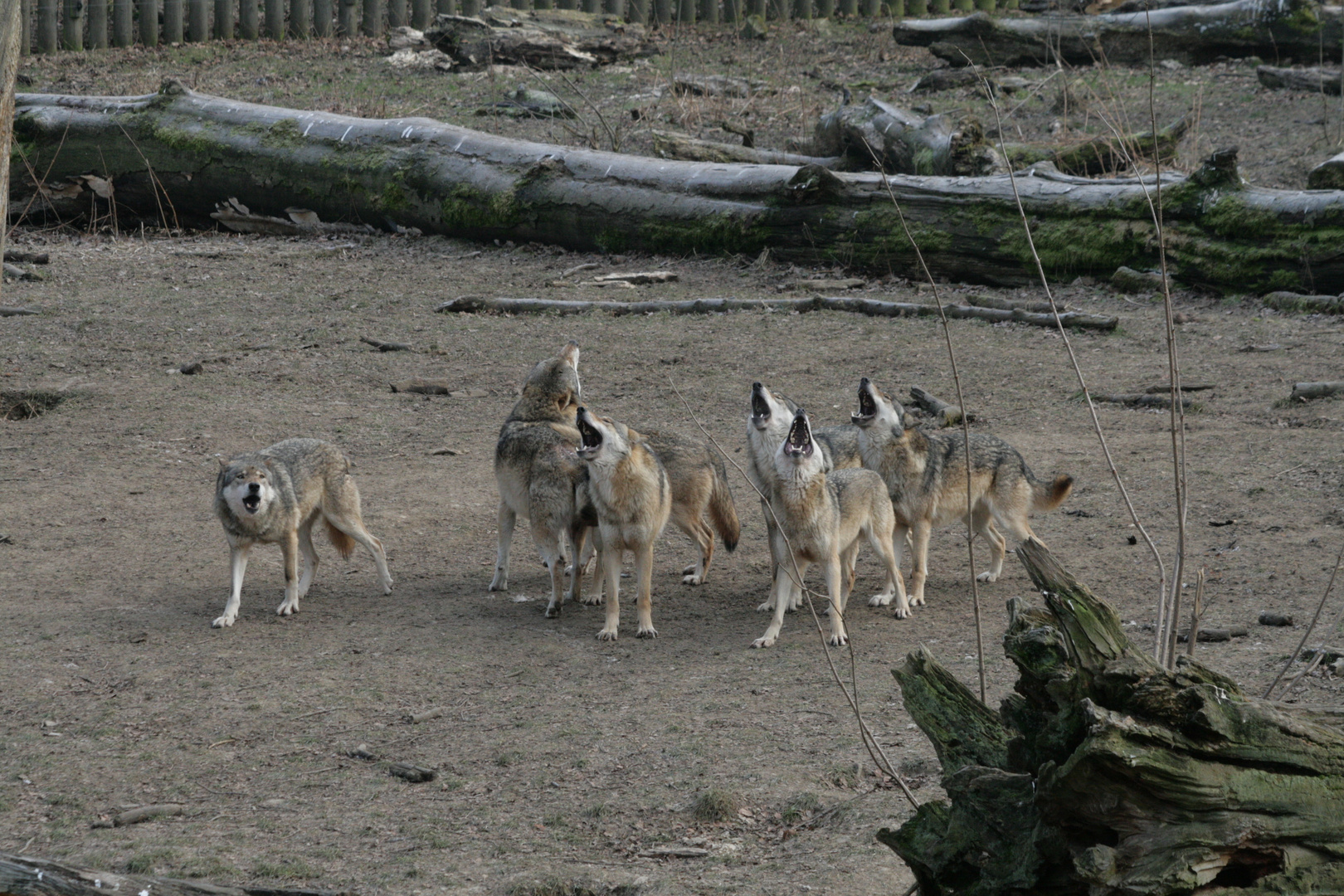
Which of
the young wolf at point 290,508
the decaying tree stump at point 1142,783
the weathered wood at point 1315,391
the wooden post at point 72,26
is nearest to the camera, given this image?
the decaying tree stump at point 1142,783

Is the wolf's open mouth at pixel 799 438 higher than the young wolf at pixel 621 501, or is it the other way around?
the wolf's open mouth at pixel 799 438

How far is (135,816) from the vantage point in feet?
15.3

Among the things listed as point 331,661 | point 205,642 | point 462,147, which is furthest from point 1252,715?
point 462,147

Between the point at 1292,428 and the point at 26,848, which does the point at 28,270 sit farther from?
the point at 1292,428

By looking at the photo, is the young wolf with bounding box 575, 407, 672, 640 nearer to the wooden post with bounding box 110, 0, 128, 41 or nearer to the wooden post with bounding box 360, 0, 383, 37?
the wooden post with bounding box 360, 0, 383, 37

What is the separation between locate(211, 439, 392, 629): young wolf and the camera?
711 centimetres

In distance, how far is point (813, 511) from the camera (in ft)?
22.0

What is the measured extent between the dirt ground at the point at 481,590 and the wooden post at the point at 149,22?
29.7 feet

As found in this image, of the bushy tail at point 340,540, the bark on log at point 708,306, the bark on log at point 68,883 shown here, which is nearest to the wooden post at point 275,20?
the bark on log at point 708,306

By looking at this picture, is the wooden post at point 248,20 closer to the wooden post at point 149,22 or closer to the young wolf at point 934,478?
the wooden post at point 149,22

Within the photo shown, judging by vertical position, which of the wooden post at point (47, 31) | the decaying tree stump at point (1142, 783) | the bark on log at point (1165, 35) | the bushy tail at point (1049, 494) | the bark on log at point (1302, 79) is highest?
the bark on log at point (1165, 35)

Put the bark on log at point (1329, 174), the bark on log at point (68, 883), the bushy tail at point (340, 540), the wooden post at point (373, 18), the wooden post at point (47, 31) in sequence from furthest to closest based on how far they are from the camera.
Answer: the wooden post at point (373, 18), the wooden post at point (47, 31), the bark on log at point (1329, 174), the bushy tail at point (340, 540), the bark on log at point (68, 883)

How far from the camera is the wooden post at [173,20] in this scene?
22312 millimetres

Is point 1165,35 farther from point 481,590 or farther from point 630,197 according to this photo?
point 481,590
